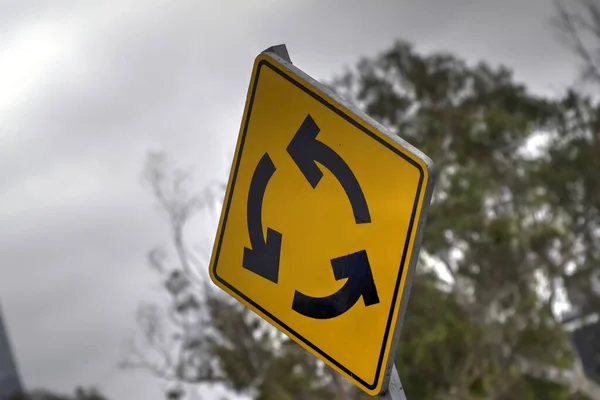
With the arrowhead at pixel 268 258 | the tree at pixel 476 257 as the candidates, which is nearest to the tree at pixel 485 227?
the tree at pixel 476 257

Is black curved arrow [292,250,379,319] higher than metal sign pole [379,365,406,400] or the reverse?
higher

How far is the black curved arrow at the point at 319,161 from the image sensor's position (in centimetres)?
115

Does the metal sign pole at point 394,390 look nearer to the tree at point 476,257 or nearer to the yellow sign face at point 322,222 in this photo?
the yellow sign face at point 322,222

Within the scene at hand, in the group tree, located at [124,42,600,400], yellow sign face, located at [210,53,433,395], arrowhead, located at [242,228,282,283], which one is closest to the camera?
yellow sign face, located at [210,53,433,395]

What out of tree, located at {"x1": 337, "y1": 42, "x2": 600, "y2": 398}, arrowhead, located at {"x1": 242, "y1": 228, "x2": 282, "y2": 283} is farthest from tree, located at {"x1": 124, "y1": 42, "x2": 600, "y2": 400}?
arrowhead, located at {"x1": 242, "y1": 228, "x2": 282, "y2": 283}

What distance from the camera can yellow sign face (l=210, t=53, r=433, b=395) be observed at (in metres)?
1.11

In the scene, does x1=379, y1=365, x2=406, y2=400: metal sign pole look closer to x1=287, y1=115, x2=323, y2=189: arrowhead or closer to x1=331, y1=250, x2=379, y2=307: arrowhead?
x1=331, y1=250, x2=379, y2=307: arrowhead

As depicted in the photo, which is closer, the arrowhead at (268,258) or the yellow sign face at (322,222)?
the yellow sign face at (322,222)

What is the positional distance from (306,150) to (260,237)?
0.18 metres

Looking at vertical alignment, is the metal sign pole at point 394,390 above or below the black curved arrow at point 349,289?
below

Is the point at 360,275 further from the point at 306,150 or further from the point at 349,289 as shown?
the point at 306,150

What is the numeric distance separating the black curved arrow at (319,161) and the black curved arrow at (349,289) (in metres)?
0.07

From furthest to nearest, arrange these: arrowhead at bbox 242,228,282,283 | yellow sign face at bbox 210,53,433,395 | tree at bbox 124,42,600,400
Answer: tree at bbox 124,42,600,400 < arrowhead at bbox 242,228,282,283 < yellow sign face at bbox 210,53,433,395

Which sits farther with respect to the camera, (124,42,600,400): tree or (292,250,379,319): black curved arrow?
(124,42,600,400): tree
